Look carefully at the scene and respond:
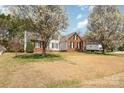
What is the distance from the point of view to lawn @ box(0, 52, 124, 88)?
10258 mm

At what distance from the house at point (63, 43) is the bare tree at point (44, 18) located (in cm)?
41

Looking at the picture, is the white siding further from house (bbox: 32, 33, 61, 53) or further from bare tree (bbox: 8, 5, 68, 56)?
bare tree (bbox: 8, 5, 68, 56)

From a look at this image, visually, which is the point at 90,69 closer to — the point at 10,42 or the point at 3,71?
the point at 3,71

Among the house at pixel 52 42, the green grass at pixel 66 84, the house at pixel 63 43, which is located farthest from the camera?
the house at pixel 52 42

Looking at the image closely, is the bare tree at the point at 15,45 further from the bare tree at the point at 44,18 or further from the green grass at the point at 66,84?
the green grass at the point at 66,84

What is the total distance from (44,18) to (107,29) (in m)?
2.99

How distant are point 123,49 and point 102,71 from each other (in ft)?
8.94

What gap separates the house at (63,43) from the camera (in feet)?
47.6

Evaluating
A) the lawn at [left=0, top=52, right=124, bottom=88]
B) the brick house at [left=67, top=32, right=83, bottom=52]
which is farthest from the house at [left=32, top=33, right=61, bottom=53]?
the lawn at [left=0, top=52, right=124, bottom=88]

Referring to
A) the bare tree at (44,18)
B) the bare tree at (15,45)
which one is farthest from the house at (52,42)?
the bare tree at (15,45)

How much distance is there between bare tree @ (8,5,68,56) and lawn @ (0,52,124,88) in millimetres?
1351

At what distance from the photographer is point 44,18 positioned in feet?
46.9

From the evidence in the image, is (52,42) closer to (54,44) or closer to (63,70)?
(54,44)

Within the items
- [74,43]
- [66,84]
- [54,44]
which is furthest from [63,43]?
[66,84]
